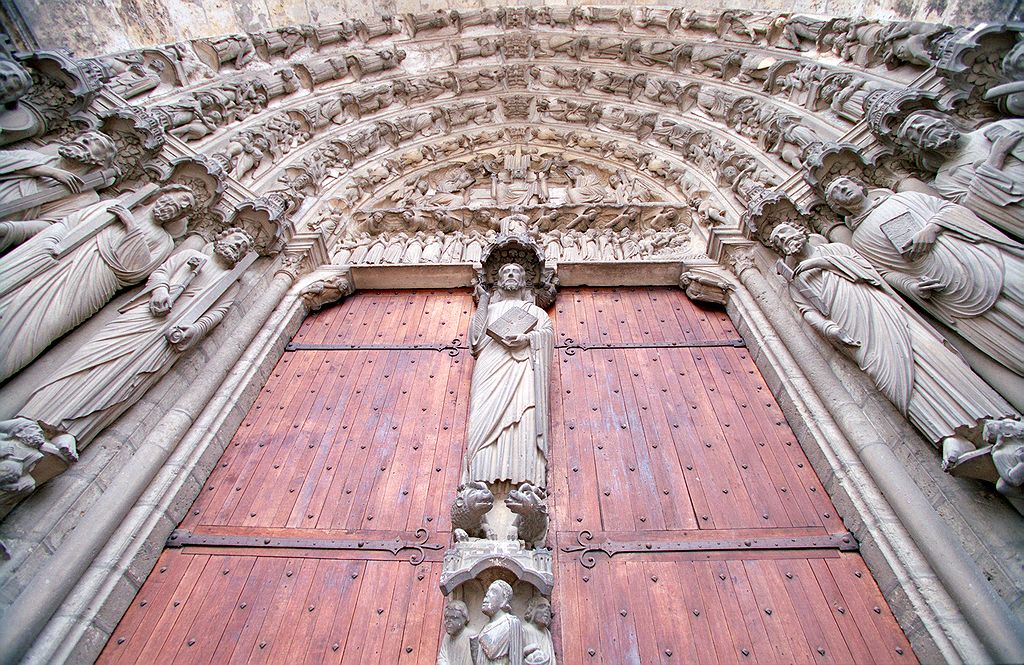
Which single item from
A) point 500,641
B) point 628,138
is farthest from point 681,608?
point 628,138

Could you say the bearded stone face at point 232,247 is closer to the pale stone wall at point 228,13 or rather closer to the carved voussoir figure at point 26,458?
the carved voussoir figure at point 26,458

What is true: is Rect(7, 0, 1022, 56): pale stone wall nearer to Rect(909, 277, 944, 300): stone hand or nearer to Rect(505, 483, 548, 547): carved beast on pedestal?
Rect(909, 277, 944, 300): stone hand

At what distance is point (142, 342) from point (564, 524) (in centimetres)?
284

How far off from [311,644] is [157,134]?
3.94 m

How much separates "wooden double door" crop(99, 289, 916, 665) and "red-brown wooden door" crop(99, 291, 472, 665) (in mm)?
10

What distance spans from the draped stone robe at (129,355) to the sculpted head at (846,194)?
15.2 ft

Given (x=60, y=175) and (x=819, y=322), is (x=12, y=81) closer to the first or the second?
(x=60, y=175)

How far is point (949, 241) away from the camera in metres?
3.28

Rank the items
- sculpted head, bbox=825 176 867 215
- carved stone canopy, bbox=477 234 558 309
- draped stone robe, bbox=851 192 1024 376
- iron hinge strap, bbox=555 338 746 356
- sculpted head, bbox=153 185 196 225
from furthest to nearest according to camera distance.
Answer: carved stone canopy, bbox=477 234 558 309 < iron hinge strap, bbox=555 338 746 356 < sculpted head, bbox=153 185 196 225 < sculpted head, bbox=825 176 867 215 < draped stone robe, bbox=851 192 1024 376

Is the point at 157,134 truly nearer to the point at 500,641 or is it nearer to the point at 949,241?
the point at 500,641

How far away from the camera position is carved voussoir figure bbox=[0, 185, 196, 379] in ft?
10.00

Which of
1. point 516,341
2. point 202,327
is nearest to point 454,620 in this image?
point 516,341

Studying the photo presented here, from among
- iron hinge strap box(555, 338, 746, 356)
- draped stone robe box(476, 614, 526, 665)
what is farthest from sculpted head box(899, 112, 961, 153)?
draped stone robe box(476, 614, 526, 665)

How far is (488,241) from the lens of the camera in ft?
19.2
